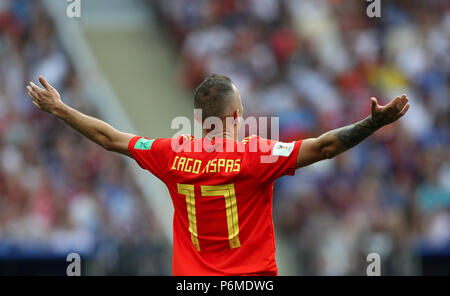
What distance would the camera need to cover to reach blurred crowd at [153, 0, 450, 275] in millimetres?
11414

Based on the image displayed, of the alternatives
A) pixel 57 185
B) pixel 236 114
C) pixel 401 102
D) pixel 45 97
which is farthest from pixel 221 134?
pixel 57 185

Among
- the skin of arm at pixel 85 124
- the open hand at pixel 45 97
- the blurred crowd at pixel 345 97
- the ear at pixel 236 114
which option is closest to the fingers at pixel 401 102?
the ear at pixel 236 114

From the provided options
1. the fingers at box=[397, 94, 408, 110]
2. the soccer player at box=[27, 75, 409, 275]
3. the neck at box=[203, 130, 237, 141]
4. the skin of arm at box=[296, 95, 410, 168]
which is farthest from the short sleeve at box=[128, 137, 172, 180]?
the fingers at box=[397, 94, 408, 110]

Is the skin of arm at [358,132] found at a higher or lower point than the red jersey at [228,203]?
higher

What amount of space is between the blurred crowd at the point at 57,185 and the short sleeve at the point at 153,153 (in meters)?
6.25

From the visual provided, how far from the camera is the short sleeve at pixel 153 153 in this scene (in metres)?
5.23

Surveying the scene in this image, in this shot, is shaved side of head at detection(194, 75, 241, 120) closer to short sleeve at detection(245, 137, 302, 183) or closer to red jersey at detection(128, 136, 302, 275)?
red jersey at detection(128, 136, 302, 275)

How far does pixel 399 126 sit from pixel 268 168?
27.0 feet

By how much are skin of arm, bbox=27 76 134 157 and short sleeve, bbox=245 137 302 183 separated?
966 mm

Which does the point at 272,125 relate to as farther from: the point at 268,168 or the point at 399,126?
the point at 268,168

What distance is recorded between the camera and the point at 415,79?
1373 cm

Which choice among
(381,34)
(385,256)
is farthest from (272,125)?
(385,256)

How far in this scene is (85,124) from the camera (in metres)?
5.45

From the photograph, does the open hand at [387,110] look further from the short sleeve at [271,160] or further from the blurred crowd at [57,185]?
the blurred crowd at [57,185]
